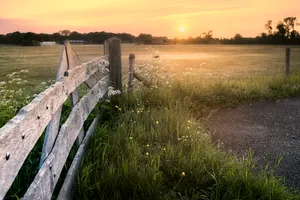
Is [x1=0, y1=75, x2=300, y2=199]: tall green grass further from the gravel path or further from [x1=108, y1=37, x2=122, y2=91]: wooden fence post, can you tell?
[x1=108, y1=37, x2=122, y2=91]: wooden fence post

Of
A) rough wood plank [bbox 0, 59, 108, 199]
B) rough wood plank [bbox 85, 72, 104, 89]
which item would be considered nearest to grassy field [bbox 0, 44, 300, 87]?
rough wood plank [bbox 85, 72, 104, 89]

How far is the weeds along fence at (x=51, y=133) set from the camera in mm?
1842

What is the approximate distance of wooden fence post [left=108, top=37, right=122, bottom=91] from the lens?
7299mm

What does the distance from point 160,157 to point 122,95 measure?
9.66 ft

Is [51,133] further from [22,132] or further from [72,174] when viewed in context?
[22,132]

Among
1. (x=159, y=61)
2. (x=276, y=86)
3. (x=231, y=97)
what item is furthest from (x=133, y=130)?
(x=276, y=86)

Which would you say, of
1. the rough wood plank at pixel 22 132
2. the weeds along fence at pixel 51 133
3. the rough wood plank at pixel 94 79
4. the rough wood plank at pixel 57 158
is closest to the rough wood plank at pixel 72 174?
the weeds along fence at pixel 51 133

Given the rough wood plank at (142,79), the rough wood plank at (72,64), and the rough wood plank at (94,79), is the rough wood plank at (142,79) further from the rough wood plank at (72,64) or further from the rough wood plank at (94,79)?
the rough wood plank at (72,64)

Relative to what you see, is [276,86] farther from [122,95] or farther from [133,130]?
[133,130]

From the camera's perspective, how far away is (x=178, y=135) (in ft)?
17.0

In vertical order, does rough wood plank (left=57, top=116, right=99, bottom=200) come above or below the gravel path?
above

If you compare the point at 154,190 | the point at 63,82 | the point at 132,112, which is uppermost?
the point at 63,82

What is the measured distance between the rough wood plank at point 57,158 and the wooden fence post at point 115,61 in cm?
253

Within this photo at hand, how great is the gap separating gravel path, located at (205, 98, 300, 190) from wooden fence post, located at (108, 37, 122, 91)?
2.17 m
